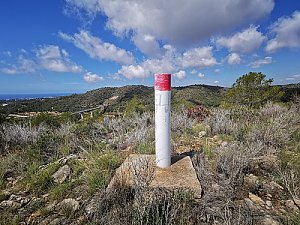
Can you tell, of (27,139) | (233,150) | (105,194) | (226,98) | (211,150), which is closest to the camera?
(105,194)

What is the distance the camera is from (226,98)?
57.5 feet

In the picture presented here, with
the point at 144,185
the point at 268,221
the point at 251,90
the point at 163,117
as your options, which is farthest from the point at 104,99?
the point at 268,221

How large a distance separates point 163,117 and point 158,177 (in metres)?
0.85

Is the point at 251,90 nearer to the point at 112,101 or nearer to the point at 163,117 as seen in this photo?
the point at 163,117

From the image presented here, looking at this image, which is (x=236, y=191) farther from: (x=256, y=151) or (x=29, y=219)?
(x=29, y=219)

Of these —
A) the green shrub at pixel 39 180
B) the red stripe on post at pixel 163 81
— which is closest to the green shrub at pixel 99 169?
the green shrub at pixel 39 180

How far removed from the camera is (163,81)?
3264mm

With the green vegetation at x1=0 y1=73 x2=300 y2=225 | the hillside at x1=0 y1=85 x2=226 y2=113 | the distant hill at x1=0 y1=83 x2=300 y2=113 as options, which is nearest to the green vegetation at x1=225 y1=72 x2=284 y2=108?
the distant hill at x1=0 y1=83 x2=300 y2=113

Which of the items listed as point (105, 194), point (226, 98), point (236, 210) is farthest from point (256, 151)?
point (226, 98)

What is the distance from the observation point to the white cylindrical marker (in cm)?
328

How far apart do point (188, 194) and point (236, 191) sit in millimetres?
733

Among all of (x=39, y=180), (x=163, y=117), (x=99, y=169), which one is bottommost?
(x=39, y=180)

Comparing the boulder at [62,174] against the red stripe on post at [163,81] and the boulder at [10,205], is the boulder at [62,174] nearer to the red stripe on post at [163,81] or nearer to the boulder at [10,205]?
the boulder at [10,205]

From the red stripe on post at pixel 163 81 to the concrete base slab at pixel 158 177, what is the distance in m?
1.04
